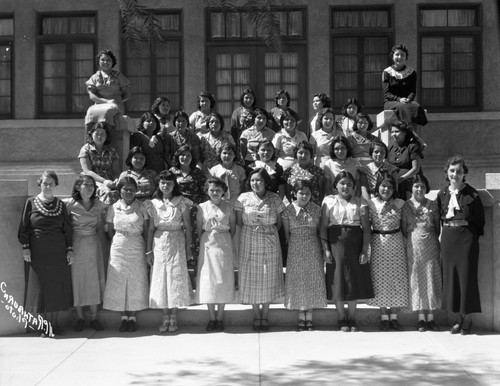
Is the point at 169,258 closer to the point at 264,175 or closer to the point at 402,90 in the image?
the point at 264,175

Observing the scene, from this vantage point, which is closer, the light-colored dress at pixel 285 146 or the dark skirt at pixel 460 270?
the dark skirt at pixel 460 270

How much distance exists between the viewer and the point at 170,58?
1488 centimetres

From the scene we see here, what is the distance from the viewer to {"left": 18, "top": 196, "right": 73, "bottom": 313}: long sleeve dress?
786cm

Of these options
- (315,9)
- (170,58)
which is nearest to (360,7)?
(315,9)

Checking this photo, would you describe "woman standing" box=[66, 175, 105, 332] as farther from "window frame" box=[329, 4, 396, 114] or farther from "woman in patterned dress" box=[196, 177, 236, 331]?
"window frame" box=[329, 4, 396, 114]

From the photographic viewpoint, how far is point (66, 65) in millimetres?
14977

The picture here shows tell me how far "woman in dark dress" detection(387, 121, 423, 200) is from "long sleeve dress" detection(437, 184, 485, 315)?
134 cm

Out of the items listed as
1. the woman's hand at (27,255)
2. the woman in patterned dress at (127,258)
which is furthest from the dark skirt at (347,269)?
the woman's hand at (27,255)

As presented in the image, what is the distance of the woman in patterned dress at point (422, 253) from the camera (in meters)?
7.91

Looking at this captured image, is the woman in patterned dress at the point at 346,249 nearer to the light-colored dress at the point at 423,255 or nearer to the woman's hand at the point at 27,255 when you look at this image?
the light-colored dress at the point at 423,255

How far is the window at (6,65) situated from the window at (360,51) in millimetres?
6535

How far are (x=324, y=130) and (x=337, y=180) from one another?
1841 millimetres

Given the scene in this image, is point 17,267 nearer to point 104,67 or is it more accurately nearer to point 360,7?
point 104,67

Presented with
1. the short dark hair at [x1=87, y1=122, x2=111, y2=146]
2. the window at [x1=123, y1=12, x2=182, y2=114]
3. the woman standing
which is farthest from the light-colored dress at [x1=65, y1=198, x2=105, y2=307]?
the window at [x1=123, y1=12, x2=182, y2=114]
